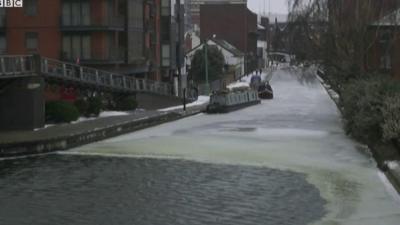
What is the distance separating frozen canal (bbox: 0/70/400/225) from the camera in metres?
18.0

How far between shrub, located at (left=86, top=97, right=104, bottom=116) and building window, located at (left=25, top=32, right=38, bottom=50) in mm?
14806

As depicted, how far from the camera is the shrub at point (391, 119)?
2441 centimetres

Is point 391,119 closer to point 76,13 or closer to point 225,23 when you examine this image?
point 76,13

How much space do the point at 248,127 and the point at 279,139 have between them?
294 inches

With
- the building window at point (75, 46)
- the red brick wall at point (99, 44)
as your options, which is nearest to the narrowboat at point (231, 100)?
the red brick wall at point (99, 44)

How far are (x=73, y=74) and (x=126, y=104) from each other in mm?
7784

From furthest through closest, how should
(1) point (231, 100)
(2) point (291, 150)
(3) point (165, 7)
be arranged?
(3) point (165, 7) → (1) point (231, 100) → (2) point (291, 150)

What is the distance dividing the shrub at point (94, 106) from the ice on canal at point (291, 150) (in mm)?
4251

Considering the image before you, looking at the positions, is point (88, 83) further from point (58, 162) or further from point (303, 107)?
point (303, 107)

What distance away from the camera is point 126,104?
5184cm

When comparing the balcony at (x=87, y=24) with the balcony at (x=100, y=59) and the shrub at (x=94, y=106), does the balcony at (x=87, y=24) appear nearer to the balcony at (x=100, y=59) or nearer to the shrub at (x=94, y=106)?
the balcony at (x=100, y=59)

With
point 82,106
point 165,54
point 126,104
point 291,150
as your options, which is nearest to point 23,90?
point 82,106

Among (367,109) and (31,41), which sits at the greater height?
(31,41)

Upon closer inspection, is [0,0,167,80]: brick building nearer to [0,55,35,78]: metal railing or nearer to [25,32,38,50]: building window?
[25,32,38,50]: building window
